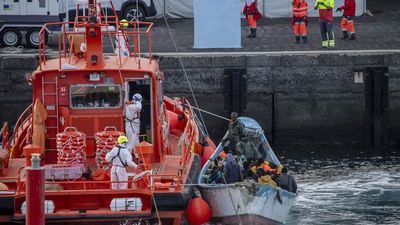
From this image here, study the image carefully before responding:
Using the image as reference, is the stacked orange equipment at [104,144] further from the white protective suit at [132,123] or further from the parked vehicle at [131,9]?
the parked vehicle at [131,9]

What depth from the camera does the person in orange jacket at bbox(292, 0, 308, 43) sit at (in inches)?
1298

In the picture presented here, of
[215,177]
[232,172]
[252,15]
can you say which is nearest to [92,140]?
[215,177]

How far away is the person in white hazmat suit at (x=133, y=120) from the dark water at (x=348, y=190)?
142 inches

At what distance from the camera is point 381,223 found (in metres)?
23.6

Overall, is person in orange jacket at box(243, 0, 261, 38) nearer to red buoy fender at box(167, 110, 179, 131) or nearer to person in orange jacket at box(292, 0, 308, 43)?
person in orange jacket at box(292, 0, 308, 43)

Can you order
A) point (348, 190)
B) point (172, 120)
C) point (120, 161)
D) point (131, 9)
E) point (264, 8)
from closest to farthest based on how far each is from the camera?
point (120, 161) < point (172, 120) < point (348, 190) < point (131, 9) < point (264, 8)

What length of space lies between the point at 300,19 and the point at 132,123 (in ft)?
41.1

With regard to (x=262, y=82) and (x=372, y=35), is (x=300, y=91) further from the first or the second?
(x=372, y=35)

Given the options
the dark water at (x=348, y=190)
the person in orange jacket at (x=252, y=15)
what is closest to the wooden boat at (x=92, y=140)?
the dark water at (x=348, y=190)

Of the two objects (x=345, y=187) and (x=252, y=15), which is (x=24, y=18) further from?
(x=345, y=187)

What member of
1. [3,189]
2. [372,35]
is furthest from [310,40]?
[3,189]

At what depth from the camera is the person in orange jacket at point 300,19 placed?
108 feet

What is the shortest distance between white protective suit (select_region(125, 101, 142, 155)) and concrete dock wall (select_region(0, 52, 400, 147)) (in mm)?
9552

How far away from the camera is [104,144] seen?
2084cm
